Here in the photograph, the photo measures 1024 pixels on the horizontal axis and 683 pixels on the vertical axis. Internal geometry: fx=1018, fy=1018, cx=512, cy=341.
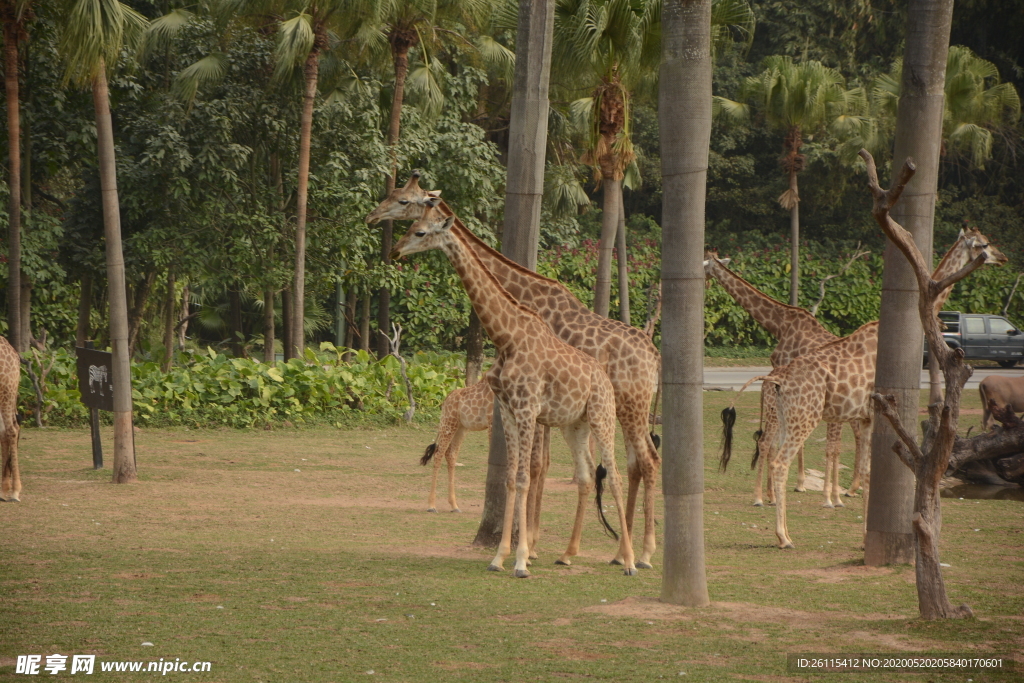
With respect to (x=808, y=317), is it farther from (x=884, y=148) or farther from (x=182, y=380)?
(x=884, y=148)

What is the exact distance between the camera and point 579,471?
9.29 m

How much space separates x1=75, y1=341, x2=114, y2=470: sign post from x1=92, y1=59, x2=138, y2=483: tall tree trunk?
5.1 inches

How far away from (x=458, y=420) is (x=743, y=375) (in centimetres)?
1990

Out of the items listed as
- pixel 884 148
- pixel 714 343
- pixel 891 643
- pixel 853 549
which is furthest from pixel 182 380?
pixel 884 148

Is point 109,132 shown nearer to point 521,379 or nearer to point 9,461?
point 9,461

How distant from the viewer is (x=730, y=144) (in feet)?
133

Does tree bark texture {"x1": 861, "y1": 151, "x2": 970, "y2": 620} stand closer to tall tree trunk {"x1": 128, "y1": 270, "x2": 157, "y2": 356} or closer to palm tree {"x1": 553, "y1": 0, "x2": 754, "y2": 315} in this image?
palm tree {"x1": 553, "y1": 0, "x2": 754, "y2": 315}

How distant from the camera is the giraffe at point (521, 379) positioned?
28.4 feet

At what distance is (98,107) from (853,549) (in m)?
10.2

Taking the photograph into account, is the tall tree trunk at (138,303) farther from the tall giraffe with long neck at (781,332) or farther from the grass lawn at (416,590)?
the tall giraffe with long neck at (781,332)

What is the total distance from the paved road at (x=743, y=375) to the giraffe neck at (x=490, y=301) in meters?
17.8

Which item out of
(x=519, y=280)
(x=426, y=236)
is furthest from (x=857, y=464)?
(x=426, y=236)

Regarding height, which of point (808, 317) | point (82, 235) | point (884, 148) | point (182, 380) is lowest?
point (182, 380)

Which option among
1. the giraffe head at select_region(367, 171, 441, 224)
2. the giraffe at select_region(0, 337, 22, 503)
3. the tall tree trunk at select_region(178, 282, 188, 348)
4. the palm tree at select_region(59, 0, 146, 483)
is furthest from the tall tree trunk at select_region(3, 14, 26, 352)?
the giraffe head at select_region(367, 171, 441, 224)
